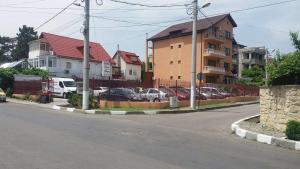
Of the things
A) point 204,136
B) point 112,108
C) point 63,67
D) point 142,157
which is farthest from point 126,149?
point 63,67

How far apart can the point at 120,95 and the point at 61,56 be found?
33.3m

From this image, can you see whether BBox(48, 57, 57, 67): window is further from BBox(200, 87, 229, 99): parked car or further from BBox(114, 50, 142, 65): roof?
BBox(200, 87, 229, 99): parked car

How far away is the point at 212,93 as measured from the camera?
3756 cm

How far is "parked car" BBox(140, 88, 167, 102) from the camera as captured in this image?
31.2 meters

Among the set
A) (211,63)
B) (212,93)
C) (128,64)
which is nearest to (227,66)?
(211,63)

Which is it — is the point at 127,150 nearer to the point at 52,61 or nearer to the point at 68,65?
the point at 52,61

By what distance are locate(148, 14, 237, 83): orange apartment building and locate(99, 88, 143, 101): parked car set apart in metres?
33.0

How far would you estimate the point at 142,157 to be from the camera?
1003cm

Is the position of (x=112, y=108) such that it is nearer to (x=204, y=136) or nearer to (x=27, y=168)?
(x=204, y=136)

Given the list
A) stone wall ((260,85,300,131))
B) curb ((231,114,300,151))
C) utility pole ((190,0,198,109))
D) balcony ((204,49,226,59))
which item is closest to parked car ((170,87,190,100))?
utility pole ((190,0,198,109))

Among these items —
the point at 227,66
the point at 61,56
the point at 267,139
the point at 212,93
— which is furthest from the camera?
the point at 227,66

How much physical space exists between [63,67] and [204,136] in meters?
49.0

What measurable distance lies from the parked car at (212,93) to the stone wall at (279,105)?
61.0 feet

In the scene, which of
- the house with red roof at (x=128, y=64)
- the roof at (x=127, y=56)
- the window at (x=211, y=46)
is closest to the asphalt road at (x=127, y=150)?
the window at (x=211, y=46)
